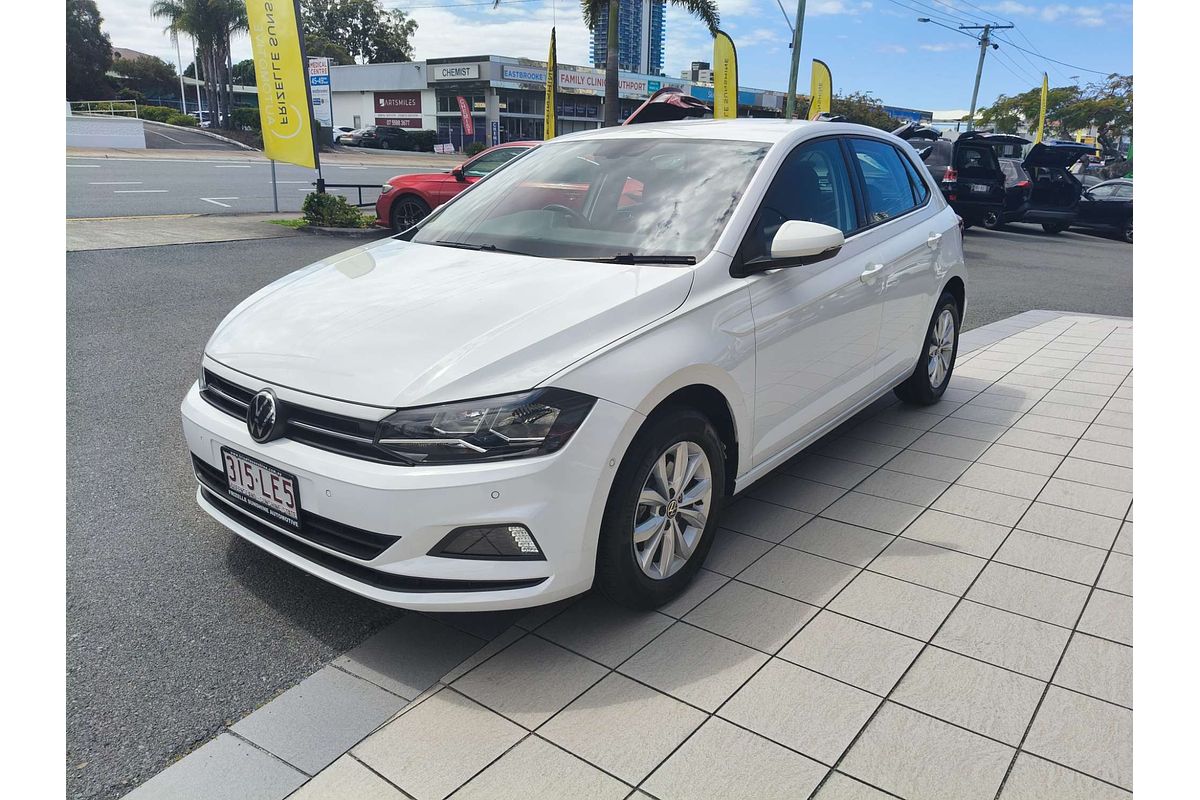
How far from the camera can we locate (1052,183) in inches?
765

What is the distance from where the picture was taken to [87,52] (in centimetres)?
5981

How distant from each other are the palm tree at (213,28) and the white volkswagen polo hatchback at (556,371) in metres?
55.7

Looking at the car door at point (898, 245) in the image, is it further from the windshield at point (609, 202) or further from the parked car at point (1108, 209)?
the parked car at point (1108, 209)

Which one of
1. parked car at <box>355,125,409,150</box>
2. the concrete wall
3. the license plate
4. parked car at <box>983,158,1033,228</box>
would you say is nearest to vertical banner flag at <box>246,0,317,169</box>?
the license plate

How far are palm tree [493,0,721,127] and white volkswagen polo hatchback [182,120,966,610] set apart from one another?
16222 millimetres

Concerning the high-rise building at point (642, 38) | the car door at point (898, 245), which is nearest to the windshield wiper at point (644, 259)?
the car door at point (898, 245)

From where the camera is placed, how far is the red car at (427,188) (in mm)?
13328

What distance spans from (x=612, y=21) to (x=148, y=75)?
7581cm

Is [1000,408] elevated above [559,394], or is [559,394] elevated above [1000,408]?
[559,394]

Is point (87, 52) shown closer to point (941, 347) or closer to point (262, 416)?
point (941, 347)
